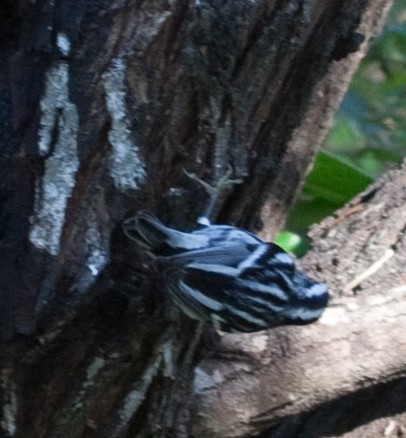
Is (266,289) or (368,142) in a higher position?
(266,289)

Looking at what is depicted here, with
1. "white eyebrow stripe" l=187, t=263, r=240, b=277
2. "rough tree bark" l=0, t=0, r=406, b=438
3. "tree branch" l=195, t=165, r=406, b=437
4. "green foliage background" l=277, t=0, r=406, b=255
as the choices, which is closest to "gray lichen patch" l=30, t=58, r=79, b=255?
"rough tree bark" l=0, t=0, r=406, b=438

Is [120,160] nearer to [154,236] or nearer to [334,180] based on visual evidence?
[154,236]

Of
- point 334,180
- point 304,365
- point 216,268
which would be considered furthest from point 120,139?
point 334,180

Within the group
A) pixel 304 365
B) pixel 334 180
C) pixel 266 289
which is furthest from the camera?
pixel 334 180

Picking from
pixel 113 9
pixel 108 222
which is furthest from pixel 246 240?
pixel 113 9

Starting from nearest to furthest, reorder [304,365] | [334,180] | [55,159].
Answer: [55,159] < [304,365] < [334,180]

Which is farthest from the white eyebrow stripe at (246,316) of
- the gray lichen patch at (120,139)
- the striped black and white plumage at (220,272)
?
the gray lichen patch at (120,139)

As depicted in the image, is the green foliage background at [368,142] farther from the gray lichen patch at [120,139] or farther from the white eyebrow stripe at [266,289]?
the gray lichen patch at [120,139]
